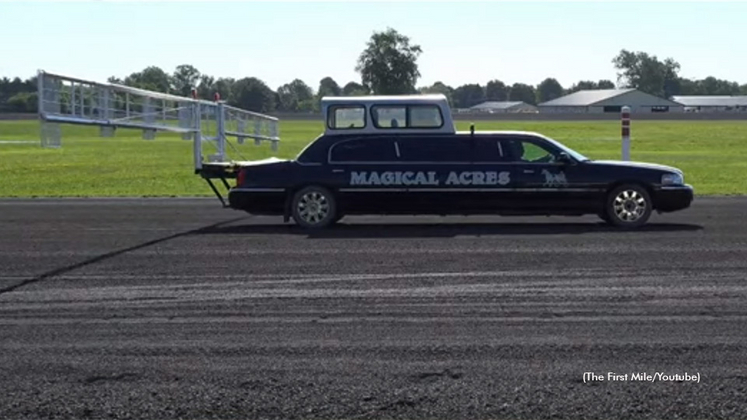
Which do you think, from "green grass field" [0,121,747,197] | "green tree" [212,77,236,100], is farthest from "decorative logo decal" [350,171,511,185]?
"green tree" [212,77,236,100]

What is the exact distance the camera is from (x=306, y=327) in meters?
8.69

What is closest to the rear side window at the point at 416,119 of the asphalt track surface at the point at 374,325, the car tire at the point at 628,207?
the asphalt track surface at the point at 374,325

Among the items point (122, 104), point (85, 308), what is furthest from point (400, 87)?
point (85, 308)

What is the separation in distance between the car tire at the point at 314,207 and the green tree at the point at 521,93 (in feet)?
579

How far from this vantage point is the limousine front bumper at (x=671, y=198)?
16.0m

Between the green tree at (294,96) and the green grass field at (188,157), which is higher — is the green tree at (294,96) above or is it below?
above

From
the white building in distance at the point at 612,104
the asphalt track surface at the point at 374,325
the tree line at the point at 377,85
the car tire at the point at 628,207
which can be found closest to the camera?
the asphalt track surface at the point at 374,325

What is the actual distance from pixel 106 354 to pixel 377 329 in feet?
6.36

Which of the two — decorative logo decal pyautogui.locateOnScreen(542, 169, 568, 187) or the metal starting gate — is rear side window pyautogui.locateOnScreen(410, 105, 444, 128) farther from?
the metal starting gate

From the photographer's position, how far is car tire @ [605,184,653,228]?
1584cm

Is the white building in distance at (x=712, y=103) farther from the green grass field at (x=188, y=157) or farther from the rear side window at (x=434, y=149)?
the rear side window at (x=434, y=149)

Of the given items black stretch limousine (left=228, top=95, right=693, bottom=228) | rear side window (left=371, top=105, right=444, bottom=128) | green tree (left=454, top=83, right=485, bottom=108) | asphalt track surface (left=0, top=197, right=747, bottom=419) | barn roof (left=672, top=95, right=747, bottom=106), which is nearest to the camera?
asphalt track surface (left=0, top=197, right=747, bottom=419)

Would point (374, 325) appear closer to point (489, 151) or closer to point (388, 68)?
point (489, 151)

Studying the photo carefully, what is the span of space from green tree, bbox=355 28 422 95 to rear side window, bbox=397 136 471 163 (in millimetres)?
46187
